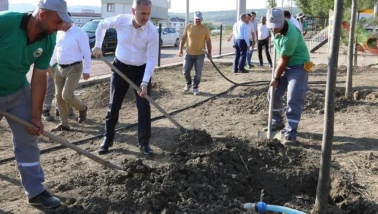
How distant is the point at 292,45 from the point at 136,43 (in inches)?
75.3

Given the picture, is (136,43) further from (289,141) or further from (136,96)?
(289,141)

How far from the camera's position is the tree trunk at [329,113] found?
136 inches

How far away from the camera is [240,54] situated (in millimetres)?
13789

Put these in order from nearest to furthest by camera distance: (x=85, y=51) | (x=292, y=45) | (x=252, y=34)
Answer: (x=292, y=45), (x=85, y=51), (x=252, y=34)

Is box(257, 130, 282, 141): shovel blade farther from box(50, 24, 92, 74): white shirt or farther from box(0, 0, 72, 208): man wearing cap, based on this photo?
box(0, 0, 72, 208): man wearing cap

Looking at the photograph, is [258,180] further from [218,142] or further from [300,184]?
[218,142]

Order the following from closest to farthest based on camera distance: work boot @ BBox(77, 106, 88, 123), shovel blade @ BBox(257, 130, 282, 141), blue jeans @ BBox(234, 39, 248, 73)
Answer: shovel blade @ BBox(257, 130, 282, 141)
work boot @ BBox(77, 106, 88, 123)
blue jeans @ BBox(234, 39, 248, 73)

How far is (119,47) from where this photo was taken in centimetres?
576

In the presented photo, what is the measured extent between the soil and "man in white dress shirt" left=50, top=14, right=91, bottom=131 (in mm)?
445

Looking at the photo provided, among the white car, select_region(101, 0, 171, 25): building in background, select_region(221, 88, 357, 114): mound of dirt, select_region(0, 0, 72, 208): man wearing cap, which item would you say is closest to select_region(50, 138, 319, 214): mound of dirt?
select_region(0, 0, 72, 208): man wearing cap

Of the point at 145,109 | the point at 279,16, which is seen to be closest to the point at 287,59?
the point at 279,16

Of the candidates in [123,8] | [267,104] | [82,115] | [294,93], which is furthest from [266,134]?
[123,8]

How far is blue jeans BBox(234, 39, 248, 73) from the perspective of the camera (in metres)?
13.7

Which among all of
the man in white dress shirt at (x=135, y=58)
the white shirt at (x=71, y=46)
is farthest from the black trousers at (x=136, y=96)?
the white shirt at (x=71, y=46)
